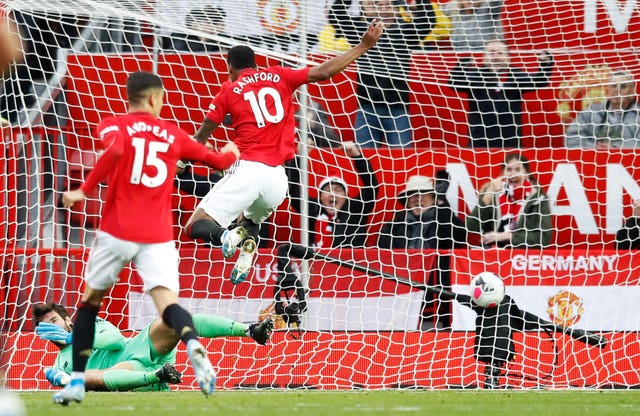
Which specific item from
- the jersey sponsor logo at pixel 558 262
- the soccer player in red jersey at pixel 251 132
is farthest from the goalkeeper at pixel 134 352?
the jersey sponsor logo at pixel 558 262

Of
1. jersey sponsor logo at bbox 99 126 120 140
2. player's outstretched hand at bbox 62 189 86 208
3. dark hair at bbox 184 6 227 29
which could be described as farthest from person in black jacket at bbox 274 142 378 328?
player's outstretched hand at bbox 62 189 86 208

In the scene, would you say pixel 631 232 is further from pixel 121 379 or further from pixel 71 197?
pixel 71 197

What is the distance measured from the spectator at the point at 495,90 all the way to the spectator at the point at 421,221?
33.9 inches

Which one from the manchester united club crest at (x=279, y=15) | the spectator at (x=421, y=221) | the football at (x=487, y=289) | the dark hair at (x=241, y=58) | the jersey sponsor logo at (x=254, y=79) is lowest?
the football at (x=487, y=289)

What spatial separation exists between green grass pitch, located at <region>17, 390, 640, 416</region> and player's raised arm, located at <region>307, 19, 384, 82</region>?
7.92 ft

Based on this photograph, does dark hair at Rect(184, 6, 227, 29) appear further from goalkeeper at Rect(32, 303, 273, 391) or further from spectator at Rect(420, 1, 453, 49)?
goalkeeper at Rect(32, 303, 273, 391)

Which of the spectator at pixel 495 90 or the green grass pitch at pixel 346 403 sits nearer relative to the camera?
the green grass pitch at pixel 346 403

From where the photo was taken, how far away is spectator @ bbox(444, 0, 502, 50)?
1241cm

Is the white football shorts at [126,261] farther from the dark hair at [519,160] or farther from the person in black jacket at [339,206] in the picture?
the dark hair at [519,160]

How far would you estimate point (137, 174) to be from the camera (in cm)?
686

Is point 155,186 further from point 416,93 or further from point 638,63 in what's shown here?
point 638,63

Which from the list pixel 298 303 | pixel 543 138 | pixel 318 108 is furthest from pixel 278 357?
pixel 543 138

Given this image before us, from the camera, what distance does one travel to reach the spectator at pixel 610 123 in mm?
12448

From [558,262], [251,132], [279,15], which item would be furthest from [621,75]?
[251,132]
